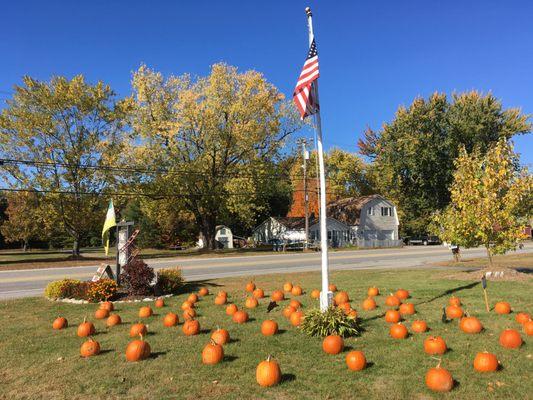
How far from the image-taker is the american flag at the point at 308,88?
7.51 meters

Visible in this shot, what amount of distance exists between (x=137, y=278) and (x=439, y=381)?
9227 mm

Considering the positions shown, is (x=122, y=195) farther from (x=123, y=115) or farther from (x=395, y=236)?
(x=395, y=236)

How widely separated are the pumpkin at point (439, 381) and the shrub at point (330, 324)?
7.43 ft

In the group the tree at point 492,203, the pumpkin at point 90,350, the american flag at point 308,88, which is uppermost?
the american flag at point 308,88

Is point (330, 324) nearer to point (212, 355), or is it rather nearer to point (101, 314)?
point (212, 355)

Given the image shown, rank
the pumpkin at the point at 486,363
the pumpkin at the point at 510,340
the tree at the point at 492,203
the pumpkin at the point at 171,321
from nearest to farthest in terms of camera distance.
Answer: the pumpkin at the point at 486,363 → the pumpkin at the point at 510,340 → the pumpkin at the point at 171,321 → the tree at the point at 492,203

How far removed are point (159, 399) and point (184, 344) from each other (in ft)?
7.72

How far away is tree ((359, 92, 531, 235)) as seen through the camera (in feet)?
142

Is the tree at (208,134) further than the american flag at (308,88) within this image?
Yes

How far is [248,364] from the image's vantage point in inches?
241

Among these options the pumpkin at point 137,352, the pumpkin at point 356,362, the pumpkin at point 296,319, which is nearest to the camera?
the pumpkin at point 356,362

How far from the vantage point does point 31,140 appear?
31.9 meters

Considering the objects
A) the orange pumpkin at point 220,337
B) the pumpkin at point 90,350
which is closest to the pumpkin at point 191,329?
the orange pumpkin at point 220,337

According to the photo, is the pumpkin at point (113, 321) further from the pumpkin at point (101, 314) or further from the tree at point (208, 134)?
the tree at point (208, 134)
